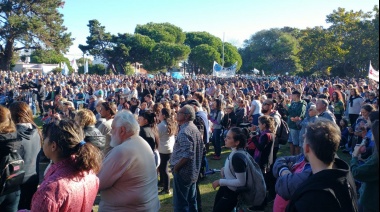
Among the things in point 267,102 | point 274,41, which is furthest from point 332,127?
point 274,41

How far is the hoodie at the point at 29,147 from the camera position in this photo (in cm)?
364

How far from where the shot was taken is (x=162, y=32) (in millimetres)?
64875

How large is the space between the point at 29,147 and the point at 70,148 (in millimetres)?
1581

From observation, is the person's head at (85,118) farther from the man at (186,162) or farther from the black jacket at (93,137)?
the man at (186,162)

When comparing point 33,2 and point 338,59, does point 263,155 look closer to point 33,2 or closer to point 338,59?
point 338,59

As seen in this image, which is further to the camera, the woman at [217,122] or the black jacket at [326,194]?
the woman at [217,122]

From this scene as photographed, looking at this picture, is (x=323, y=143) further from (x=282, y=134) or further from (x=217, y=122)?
(x=217, y=122)

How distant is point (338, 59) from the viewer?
122 ft

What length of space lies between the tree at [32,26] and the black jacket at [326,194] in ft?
128

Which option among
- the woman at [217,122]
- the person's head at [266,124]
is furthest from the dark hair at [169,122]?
the woman at [217,122]

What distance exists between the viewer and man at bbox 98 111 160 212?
282 cm

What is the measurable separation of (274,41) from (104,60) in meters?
36.0

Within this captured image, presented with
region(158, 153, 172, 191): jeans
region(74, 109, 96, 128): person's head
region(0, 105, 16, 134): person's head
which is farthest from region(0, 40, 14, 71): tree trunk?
region(0, 105, 16, 134): person's head

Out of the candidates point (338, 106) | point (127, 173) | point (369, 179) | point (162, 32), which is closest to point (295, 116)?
point (338, 106)
